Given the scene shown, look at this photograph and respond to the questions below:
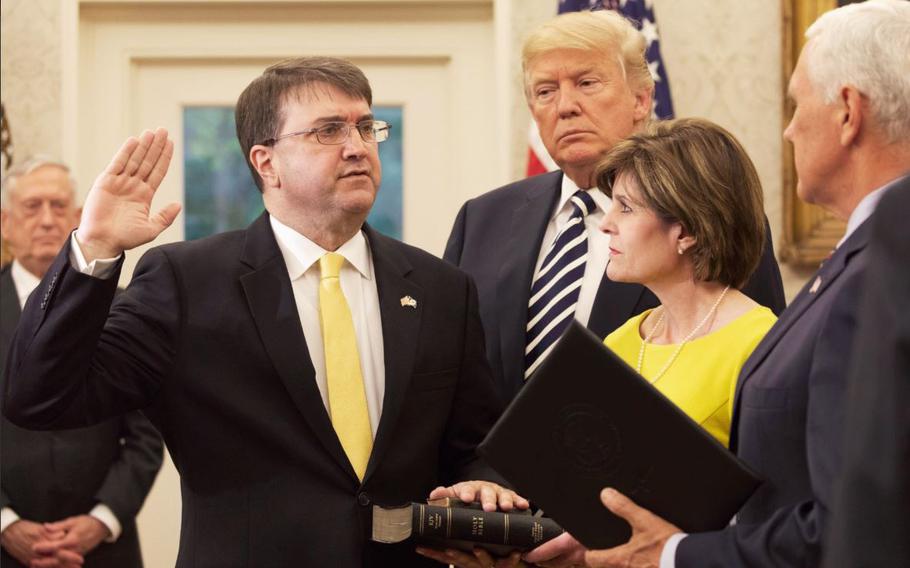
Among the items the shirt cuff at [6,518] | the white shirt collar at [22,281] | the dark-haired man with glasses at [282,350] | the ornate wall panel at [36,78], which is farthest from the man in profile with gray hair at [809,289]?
the ornate wall panel at [36,78]

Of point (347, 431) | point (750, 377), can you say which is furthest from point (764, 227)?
point (347, 431)

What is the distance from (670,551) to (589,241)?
1.25 meters

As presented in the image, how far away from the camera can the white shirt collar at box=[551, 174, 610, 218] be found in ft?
10.3

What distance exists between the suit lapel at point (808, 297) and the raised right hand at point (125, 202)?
3.61 feet

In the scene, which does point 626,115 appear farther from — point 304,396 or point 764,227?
point 304,396

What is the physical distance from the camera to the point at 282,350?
8.38 feet

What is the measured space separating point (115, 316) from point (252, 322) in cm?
28

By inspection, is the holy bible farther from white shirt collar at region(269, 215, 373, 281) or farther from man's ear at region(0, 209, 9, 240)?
man's ear at region(0, 209, 9, 240)

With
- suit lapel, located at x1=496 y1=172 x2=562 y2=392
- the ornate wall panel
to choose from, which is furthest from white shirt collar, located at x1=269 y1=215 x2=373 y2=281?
the ornate wall panel

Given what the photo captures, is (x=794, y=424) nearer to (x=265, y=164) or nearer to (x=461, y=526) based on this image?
(x=461, y=526)

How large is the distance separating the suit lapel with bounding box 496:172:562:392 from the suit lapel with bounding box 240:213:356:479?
2.17 feet

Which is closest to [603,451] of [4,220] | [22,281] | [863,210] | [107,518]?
[863,210]

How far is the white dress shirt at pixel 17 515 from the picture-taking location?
13.2 ft

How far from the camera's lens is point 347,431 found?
259 centimetres
